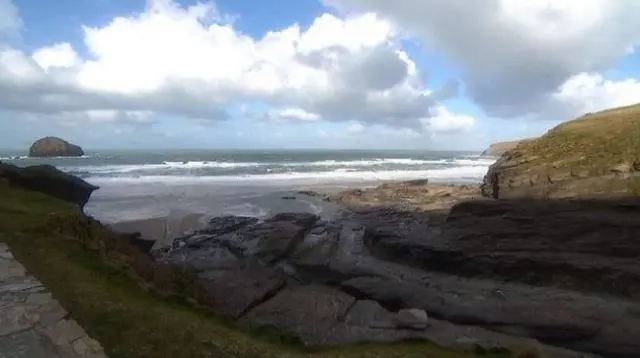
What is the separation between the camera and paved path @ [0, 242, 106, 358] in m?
5.09

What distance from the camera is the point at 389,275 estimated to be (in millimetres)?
12586

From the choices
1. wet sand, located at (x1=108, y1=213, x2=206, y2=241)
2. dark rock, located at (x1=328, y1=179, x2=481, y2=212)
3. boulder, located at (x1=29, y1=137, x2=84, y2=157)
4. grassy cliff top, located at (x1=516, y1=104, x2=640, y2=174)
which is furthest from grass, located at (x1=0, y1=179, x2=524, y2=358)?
boulder, located at (x1=29, y1=137, x2=84, y2=157)

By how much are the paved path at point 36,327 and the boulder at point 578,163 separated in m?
16.5

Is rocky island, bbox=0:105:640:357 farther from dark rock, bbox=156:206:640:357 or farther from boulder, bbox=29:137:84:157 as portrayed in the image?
boulder, bbox=29:137:84:157

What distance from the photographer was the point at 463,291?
1133 centimetres

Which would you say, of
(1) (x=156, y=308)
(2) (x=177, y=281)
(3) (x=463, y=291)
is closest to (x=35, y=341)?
(1) (x=156, y=308)

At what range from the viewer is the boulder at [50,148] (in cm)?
10962

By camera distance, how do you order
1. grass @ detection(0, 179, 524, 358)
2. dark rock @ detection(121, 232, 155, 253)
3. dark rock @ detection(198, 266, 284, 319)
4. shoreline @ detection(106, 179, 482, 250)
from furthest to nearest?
1. shoreline @ detection(106, 179, 482, 250)
2. dark rock @ detection(121, 232, 155, 253)
3. dark rock @ detection(198, 266, 284, 319)
4. grass @ detection(0, 179, 524, 358)

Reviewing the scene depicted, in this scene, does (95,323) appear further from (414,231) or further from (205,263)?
(414,231)

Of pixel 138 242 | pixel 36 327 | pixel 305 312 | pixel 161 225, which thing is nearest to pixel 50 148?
pixel 161 225

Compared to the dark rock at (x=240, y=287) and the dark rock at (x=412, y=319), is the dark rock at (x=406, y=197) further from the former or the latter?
the dark rock at (x=412, y=319)

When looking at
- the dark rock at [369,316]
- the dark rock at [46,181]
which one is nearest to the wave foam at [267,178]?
the dark rock at [46,181]

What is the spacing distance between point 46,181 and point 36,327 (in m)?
13.4

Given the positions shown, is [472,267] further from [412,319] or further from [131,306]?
[131,306]
